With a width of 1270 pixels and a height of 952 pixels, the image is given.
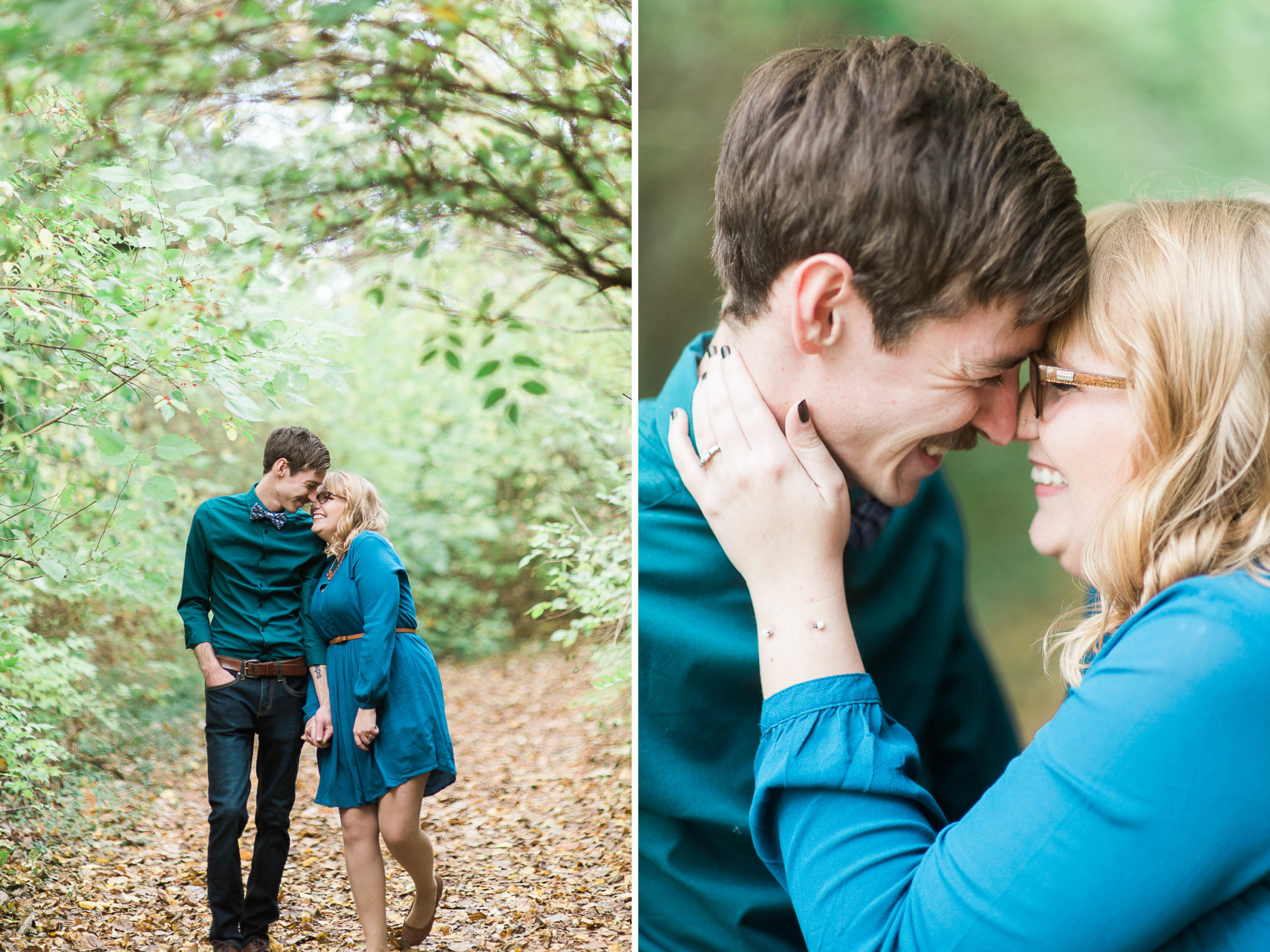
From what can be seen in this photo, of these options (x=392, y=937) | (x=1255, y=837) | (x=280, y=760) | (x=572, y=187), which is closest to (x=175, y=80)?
(x=572, y=187)

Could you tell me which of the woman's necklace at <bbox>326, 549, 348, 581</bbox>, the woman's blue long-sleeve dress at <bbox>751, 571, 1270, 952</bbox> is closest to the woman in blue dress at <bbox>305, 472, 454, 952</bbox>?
the woman's necklace at <bbox>326, 549, 348, 581</bbox>

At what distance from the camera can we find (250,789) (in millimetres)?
1634

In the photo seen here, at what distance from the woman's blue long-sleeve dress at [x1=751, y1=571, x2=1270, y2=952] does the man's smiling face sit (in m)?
0.46

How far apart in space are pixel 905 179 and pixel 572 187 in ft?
2.49

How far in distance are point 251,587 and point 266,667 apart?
150mm

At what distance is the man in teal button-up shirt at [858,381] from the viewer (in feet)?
3.98

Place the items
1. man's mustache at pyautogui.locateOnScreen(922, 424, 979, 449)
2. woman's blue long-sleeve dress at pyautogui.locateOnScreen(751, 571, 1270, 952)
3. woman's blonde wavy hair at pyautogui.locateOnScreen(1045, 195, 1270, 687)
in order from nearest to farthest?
woman's blue long-sleeve dress at pyautogui.locateOnScreen(751, 571, 1270, 952) → woman's blonde wavy hair at pyautogui.locateOnScreen(1045, 195, 1270, 687) → man's mustache at pyautogui.locateOnScreen(922, 424, 979, 449)

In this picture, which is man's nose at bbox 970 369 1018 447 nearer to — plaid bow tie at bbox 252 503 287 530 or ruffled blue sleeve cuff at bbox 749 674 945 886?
ruffled blue sleeve cuff at bbox 749 674 945 886

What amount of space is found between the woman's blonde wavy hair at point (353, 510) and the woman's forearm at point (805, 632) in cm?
76

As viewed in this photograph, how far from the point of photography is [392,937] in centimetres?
166

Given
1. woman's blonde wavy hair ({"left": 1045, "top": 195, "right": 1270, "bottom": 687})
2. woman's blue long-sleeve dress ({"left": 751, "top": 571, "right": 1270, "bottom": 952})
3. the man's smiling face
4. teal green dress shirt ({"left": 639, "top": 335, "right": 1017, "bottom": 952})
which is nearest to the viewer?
woman's blue long-sleeve dress ({"left": 751, "top": 571, "right": 1270, "bottom": 952})

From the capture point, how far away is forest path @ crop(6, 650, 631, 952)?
164 centimetres

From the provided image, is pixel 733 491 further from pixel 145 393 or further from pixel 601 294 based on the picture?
pixel 145 393

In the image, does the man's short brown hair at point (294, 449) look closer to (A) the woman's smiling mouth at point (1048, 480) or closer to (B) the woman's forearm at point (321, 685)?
(B) the woman's forearm at point (321, 685)
